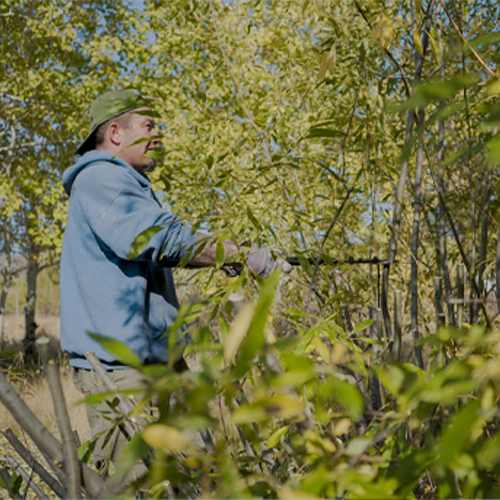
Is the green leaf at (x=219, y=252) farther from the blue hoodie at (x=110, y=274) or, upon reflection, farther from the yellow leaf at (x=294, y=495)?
the blue hoodie at (x=110, y=274)

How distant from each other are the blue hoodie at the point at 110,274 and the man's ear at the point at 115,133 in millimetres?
220

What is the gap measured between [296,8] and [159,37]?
5717 mm

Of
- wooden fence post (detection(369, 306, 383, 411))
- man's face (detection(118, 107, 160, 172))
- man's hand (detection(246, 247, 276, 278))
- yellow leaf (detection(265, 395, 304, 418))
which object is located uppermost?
man's face (detection(118, 107, 160, 172))

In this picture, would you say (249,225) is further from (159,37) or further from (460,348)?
(159,37)

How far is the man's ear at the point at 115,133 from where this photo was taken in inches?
95.9

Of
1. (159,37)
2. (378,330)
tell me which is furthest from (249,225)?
(159,37)

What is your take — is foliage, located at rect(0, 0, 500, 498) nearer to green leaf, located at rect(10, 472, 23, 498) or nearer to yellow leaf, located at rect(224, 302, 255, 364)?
yellow leaf, located at rect(224, 302, 255, 364)

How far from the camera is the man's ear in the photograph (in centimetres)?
244

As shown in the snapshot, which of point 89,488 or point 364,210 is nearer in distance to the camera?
point 89,488

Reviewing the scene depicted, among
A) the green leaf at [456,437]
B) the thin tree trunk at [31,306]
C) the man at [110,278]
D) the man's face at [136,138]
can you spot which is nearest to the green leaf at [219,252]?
the green leaf at [456,437]

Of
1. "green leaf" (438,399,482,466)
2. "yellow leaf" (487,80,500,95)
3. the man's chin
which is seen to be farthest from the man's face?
"green leaf" (438,399,482,466)

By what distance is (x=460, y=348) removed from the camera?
1.18 metres

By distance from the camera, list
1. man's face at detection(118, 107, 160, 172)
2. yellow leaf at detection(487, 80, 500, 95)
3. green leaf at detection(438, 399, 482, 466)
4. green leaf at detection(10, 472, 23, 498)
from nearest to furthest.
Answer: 1. green leaf at detection(438, 399, 482, 466)
2. yellow leaf at detection(487, 80, 500, 95)
3. green leaf at detection(10, 472, 23, 498)
4. man's face at detection(118, 107, 160, 172)

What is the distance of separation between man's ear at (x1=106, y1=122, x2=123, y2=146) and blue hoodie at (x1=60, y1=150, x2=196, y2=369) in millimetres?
220
